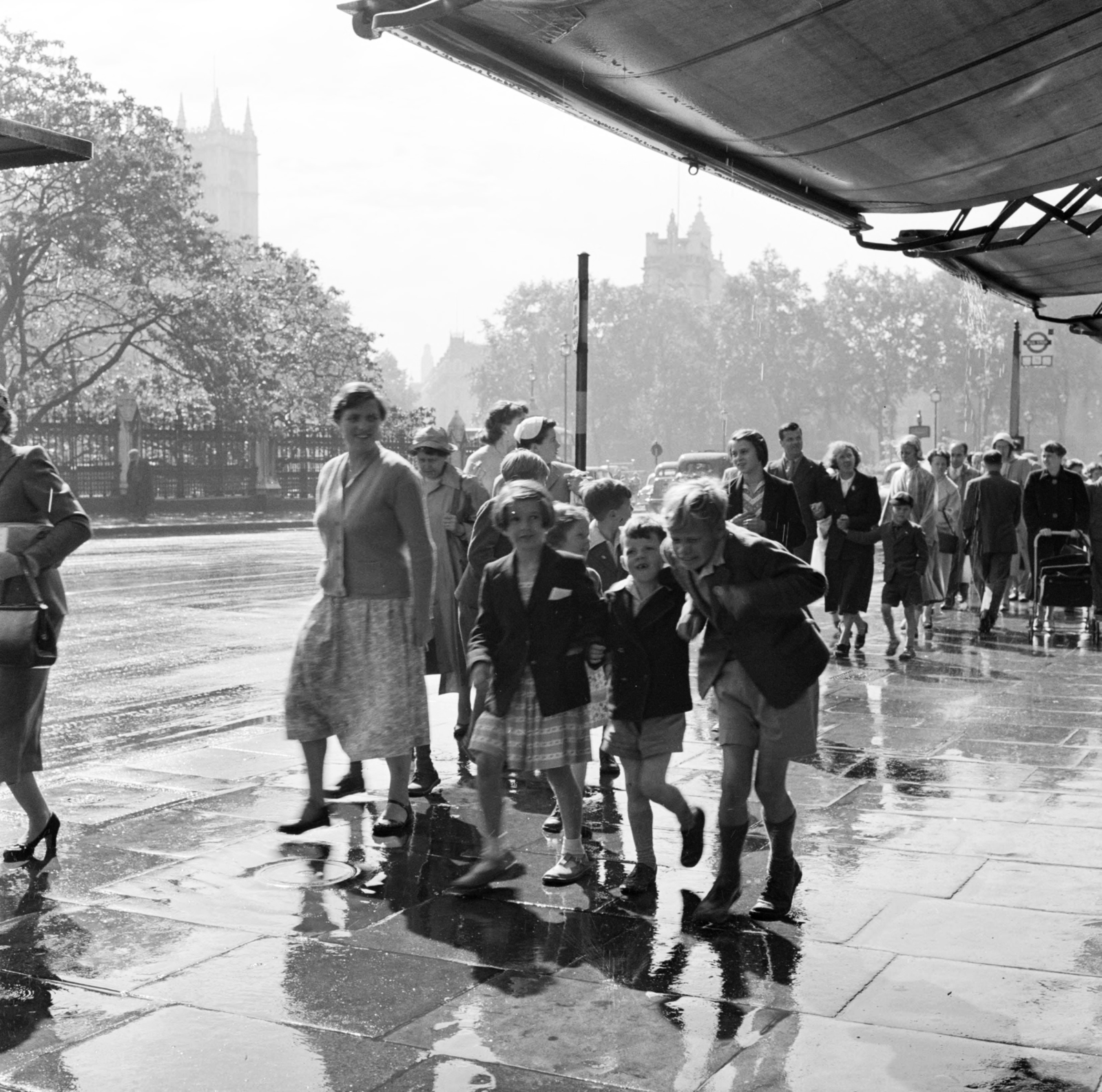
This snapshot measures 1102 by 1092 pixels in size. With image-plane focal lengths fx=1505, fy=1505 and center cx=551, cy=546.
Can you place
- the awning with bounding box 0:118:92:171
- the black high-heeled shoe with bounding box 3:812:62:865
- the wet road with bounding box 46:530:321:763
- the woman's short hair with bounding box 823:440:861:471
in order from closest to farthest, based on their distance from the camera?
the awning with bounding box 0:118:92:171 → the black high-heeled shoe with bounding box 3:812:62:865 → the wet road with bounding box 46:530:321:763 → the woman's short hair with bounding box 823:440:861:471

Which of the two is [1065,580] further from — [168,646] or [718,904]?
[718,904]

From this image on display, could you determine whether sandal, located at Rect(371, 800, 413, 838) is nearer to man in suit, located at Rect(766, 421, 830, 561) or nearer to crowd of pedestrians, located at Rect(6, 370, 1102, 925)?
crowd of pedestrians, located at Rect(6, 370, 1102, 925)

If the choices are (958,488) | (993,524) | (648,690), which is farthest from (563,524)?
(958,488)

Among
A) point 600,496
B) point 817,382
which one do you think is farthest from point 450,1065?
point 817,382

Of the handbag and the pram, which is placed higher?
the handbag

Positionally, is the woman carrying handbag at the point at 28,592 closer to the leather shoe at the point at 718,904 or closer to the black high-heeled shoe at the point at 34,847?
the black high-heeled shoe at the point at 34,847

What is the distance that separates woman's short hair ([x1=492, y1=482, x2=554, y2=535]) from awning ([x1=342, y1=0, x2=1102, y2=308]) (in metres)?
1.44

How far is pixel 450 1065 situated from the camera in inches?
138

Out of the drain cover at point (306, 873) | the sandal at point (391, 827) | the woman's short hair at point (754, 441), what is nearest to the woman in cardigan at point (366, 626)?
the drain cover at point (306, 873)

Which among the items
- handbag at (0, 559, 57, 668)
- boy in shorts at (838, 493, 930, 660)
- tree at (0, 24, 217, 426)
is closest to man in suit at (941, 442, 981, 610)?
boy in shorts at (838, 493, 930, 660)

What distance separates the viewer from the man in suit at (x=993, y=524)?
1302 cm

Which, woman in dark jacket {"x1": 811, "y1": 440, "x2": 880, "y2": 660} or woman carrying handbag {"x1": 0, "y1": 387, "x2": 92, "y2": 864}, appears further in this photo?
woman in dark jacket {"x1": 811, "y1": 440, "x2": 880, "y2": 660}

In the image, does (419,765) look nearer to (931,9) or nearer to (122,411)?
(931,9)

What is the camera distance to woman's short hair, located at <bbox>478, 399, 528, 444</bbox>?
741cm
